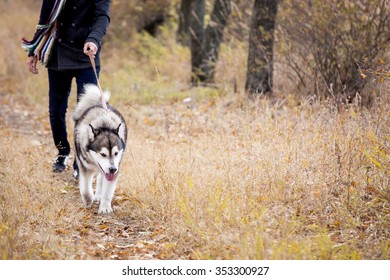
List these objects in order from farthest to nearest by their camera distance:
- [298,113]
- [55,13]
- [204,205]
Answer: [298,113]
[55,13]
[204,205]

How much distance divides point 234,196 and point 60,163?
2.45m

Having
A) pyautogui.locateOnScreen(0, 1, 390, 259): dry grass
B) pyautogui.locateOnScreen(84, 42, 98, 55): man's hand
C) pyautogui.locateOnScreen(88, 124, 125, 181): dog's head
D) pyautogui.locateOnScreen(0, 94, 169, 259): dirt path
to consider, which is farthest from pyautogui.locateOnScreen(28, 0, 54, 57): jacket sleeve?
pyautogui.locateOnScreen(0, 94, 169, 259): dirt path

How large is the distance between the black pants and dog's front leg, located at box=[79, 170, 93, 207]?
0.91 metres

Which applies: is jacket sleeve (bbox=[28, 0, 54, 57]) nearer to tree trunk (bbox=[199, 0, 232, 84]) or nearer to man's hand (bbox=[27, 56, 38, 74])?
Answer: man's hand (bbox=[27, 56, 38, 74])

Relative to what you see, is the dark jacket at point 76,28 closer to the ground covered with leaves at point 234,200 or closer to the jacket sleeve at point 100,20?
the jacket sleeve at point 100,20

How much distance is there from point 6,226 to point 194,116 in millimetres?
4700

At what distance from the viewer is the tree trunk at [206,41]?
32.7 feet

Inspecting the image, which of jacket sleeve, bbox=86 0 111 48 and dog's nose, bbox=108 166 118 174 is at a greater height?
jacket sleeve, bbox=86 0 111 48

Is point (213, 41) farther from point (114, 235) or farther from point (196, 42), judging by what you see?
point (114, 235)

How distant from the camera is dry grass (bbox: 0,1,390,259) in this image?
3.78m

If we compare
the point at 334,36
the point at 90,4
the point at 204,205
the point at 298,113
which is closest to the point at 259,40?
the point at 334,36

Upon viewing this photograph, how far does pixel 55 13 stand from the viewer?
5.12 m

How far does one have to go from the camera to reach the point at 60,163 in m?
5.97

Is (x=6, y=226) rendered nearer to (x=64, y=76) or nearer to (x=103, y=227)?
(x=103, y=227)
